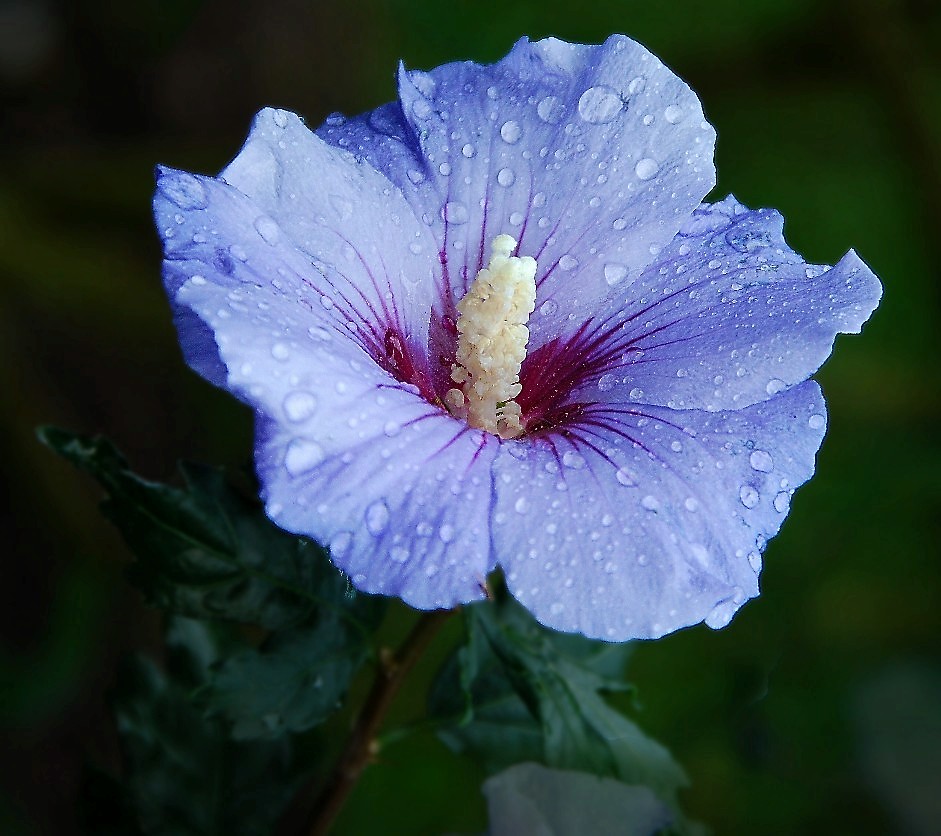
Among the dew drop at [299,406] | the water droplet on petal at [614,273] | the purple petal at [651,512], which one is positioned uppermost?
the water droplet on petal at [614,273]

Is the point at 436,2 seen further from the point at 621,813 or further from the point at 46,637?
the point at 621,813

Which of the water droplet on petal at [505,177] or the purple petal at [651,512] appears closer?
the purple petal at [651,512]

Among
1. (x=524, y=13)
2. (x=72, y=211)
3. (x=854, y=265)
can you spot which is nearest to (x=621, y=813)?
(x=854, y=265)

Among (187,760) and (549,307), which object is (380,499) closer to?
(549,307)

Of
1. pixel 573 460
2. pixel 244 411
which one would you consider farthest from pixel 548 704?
pixel 244 411

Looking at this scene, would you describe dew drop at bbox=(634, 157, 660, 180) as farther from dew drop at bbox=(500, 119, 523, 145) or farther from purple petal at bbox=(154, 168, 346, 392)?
purple petal at bbox=(154, 168, 346, 392)

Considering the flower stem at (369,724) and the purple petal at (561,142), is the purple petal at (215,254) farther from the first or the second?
the flower stem at (369,724)

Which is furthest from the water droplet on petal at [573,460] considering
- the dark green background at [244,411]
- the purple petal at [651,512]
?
the dark green background at [244,411]
